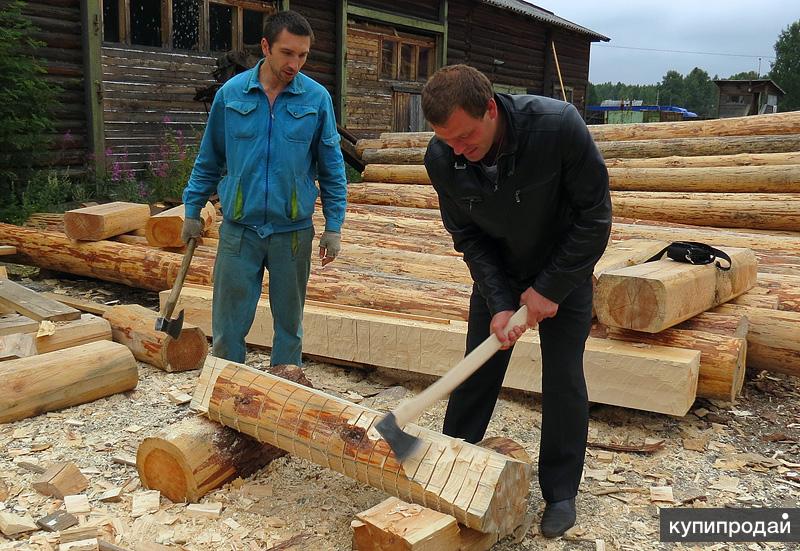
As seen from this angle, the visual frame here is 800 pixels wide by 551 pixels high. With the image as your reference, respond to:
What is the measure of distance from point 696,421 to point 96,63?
32.6 ft

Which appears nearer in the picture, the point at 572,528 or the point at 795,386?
the point at 572,528

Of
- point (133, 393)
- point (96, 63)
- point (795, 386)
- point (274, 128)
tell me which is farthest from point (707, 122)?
point (96, 63)

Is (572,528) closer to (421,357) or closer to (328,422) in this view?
(328,422)

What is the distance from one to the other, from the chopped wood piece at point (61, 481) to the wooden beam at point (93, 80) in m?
8.17

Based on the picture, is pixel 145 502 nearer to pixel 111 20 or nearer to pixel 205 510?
pixel 205 510

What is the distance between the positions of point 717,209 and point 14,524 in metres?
6.89

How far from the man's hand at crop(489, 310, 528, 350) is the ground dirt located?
3.02 ft

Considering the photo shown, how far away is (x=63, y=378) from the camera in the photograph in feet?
14.4

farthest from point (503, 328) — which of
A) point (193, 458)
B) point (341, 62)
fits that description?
point (341, 62)

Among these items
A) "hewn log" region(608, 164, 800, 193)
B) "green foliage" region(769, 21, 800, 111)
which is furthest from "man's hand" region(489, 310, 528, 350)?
"green foliage" region(769, 21, 800, 111)

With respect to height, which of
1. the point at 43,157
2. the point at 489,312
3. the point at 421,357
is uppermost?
the point at 43,157

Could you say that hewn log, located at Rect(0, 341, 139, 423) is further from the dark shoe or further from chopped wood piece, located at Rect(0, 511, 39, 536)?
the dark shoe

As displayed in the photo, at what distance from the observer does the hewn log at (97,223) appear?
7250 millimetres

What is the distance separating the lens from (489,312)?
3.43 meters
